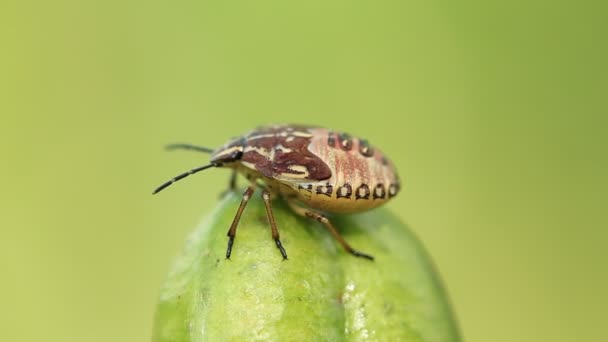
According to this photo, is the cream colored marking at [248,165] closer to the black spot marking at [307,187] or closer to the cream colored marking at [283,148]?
the cream colored marking at [283,148]

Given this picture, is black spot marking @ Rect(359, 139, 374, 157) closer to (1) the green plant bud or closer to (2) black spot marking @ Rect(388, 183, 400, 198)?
(2) black spot marking @ Rect(388, 183, 400, 198)

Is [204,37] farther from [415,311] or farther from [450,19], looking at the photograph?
[415,311]

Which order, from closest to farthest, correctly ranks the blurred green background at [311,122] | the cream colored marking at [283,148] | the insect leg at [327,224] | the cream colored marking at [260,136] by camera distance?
the insect leg at [327,224] → the cream colored marking at [283,148] → the cream colored marking at [260,136] → the blurred green background at [311,122]

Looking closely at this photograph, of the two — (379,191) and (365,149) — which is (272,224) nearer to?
(379,191)

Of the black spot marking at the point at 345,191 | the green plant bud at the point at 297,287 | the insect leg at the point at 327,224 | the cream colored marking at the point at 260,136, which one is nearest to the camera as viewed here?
the green plant bud at the point at 297,287

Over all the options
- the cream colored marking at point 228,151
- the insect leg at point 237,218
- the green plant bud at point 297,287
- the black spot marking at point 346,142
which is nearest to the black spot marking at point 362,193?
the green plant bud at point 297,287

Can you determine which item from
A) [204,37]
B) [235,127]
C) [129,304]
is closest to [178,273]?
[129,304]

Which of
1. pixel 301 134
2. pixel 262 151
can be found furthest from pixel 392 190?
pixel 262 151
